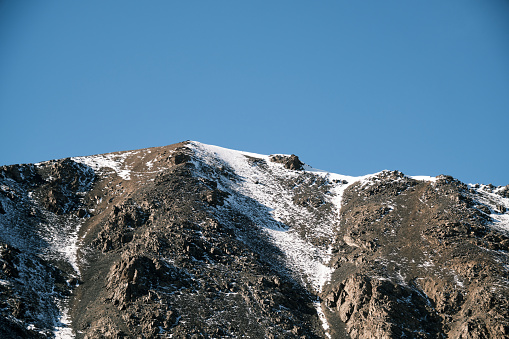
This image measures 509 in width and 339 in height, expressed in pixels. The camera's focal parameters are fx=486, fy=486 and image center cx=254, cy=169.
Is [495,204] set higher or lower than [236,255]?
higher

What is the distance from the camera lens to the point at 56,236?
8981cm

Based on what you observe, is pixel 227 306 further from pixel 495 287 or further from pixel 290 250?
pixel 495 287

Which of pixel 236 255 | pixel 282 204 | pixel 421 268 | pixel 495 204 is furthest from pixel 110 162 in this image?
pixel 495 204

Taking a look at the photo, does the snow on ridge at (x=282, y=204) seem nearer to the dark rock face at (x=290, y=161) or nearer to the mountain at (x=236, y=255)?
the mountain at (x=236, y=255)

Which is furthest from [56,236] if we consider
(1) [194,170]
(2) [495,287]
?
(2) [495,287]

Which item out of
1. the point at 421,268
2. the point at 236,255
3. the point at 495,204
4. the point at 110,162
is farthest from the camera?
the point at 110,162

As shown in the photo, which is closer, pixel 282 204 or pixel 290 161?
pixel 282 204

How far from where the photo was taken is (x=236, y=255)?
283 feet

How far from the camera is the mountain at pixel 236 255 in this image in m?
70.5

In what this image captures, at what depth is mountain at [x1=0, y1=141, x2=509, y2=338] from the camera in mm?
70500

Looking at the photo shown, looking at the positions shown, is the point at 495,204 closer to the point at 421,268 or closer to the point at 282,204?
the point at 421,268

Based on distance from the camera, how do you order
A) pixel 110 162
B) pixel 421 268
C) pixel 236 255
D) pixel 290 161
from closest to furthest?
pixel 421 268 → pixel 236 255 → pixel 110 162 → pixel 290 161

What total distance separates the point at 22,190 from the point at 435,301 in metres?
82.1

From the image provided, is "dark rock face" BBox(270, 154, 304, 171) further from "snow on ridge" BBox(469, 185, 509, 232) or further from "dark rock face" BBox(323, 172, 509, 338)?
"snow on ridge" BBox(469, 185, 509, 232)
